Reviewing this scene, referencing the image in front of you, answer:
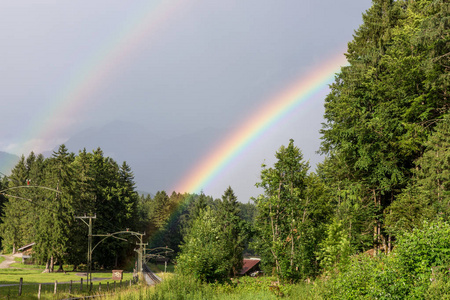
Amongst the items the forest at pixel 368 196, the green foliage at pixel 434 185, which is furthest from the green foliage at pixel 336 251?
the green foliage at pixel 434 185

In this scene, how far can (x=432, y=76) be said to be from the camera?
2541cm

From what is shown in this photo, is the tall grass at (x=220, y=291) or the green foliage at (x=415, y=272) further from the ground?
the green foliage at (x=415, y=272)

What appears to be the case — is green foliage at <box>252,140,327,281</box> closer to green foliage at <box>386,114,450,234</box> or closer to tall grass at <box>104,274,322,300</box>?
tall grass at <box>104,274,322,300</box>

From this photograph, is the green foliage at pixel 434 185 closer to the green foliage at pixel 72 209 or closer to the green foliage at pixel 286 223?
the green foliage at pixel 286 223

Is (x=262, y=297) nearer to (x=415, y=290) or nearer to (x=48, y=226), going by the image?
(x=415, y=290)

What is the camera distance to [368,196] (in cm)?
3356

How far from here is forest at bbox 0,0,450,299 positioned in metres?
9.97

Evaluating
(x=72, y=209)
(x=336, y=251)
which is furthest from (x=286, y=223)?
(x=72, y=209)

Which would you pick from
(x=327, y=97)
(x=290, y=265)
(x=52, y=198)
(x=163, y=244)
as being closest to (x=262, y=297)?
(x=290, y=265)

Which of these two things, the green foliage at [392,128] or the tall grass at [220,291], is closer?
the tall grass at [220,291]

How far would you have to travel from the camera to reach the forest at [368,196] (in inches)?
392

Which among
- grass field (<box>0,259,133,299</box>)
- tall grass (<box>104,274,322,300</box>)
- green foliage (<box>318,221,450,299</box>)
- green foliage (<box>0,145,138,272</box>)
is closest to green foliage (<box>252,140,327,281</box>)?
tall grass (<box>104,274,322,300</box>)

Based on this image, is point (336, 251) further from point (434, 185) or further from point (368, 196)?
point (368, 196)

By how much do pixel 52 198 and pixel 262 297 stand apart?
194 ft
